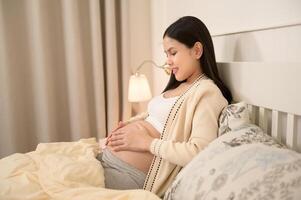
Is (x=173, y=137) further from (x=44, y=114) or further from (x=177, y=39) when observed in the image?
(x=44, y=114)

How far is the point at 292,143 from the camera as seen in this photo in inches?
32.9

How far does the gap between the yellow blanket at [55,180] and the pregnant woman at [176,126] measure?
4.2 inches

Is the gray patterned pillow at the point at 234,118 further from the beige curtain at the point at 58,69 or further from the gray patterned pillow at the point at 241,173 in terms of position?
the beige curtain at the point at 58,69

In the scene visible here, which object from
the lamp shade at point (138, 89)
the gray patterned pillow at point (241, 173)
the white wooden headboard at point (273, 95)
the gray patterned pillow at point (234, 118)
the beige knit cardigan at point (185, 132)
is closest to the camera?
the gray patterned pillow at point (241, 173)

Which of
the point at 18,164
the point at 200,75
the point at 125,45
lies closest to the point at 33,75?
the point at 125,45

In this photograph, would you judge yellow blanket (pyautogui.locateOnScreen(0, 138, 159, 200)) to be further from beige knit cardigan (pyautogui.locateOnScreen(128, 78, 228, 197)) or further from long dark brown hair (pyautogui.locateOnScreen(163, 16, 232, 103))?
long dark brown hair (pyautogui.locateOnScreen(163, 16, 232, 103))

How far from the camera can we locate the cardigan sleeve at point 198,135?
3.35 feet

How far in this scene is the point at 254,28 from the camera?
1.07 metres

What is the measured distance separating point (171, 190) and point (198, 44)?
64 centimetres

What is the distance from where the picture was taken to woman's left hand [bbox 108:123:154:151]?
117 centimetres

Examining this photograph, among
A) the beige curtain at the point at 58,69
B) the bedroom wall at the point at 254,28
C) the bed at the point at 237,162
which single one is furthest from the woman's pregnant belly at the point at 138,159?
the beige curtain at the point at 58,69

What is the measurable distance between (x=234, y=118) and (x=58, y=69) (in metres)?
1.68

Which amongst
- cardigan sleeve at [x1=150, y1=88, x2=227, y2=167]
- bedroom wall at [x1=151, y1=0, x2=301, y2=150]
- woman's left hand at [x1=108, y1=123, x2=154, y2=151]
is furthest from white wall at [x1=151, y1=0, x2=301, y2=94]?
woman's left hand at [x1=108, y1=123, x2=154, y2=151]

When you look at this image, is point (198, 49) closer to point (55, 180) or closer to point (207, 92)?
point (207, 92)
